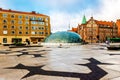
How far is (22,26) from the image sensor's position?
77.2m

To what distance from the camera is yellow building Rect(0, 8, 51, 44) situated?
72750mm

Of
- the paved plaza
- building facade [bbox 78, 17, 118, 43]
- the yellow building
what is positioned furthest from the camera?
building facade [bbox 78, 17, 118, 43]

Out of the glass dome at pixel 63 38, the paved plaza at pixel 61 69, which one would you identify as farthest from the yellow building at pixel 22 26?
the paved plaza at pixel 61 69

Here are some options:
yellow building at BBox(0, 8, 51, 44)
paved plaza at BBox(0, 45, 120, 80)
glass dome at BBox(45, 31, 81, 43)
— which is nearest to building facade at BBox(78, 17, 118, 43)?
yellow building at BBox(0, 8, 51, 44)

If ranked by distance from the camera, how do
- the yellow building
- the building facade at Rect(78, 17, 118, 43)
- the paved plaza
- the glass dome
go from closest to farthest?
the paved plaza → the glass dome → the yellow building → the building facade at Rect(78, 17, 118, 43)

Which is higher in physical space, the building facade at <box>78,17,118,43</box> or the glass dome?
the building facade at <box>78,17,118,43</box>

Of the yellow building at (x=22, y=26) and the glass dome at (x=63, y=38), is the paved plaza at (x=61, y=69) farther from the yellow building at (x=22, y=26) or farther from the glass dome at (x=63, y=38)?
the yellow building at (x=22, y=26)

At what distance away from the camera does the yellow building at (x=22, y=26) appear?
239 feet

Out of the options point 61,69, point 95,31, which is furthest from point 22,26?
point 61,69

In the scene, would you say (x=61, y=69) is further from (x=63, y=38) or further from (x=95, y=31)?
(x=95, y=31)

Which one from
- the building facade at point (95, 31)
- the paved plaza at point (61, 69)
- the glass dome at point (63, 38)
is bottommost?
the paved plaza at point (61, 69)

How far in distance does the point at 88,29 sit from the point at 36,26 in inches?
1253

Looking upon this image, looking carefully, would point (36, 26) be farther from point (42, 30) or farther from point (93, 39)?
point (93, 39)

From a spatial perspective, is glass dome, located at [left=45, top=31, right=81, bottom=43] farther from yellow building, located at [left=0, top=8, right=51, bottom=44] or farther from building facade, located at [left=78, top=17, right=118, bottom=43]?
building facade, located at [left=78, top=17, right=118, bottom=43]
